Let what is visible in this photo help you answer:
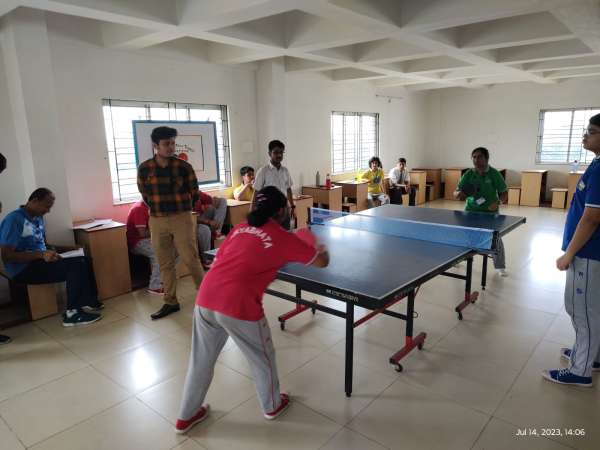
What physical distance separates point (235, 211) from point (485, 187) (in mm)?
3123

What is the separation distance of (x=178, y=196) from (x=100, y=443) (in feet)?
6.77

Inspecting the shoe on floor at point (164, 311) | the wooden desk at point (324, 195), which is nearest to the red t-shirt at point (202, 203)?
the shoe on floor at point (164, 311)

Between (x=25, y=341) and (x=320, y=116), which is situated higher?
(x=320, y=116)

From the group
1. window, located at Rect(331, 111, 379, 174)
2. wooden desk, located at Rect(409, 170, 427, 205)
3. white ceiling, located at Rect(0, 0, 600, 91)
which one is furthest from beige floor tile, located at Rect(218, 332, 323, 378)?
wooden desk, located at Rect(409, 170, 427, 205)

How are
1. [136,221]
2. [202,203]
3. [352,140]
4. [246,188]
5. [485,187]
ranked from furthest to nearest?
[352,140] < [246,188] < [202,203] < [136,221] < [485,187]

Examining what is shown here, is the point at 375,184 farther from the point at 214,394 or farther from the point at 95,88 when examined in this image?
the point at 214,394

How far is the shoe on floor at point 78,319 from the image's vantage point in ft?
12.2

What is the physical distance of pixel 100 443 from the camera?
227 cm

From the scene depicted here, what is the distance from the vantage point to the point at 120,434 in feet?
7.68

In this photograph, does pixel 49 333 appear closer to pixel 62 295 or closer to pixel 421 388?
pixel 62 295

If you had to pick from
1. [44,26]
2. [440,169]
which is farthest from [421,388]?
[440,169]

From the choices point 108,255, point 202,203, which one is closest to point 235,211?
point 202,203

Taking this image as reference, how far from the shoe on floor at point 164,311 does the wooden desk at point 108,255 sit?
0.75 meters

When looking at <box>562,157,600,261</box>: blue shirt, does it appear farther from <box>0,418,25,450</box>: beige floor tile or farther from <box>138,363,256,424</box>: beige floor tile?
<box>0,418,25,450</box>: beige floor tile
